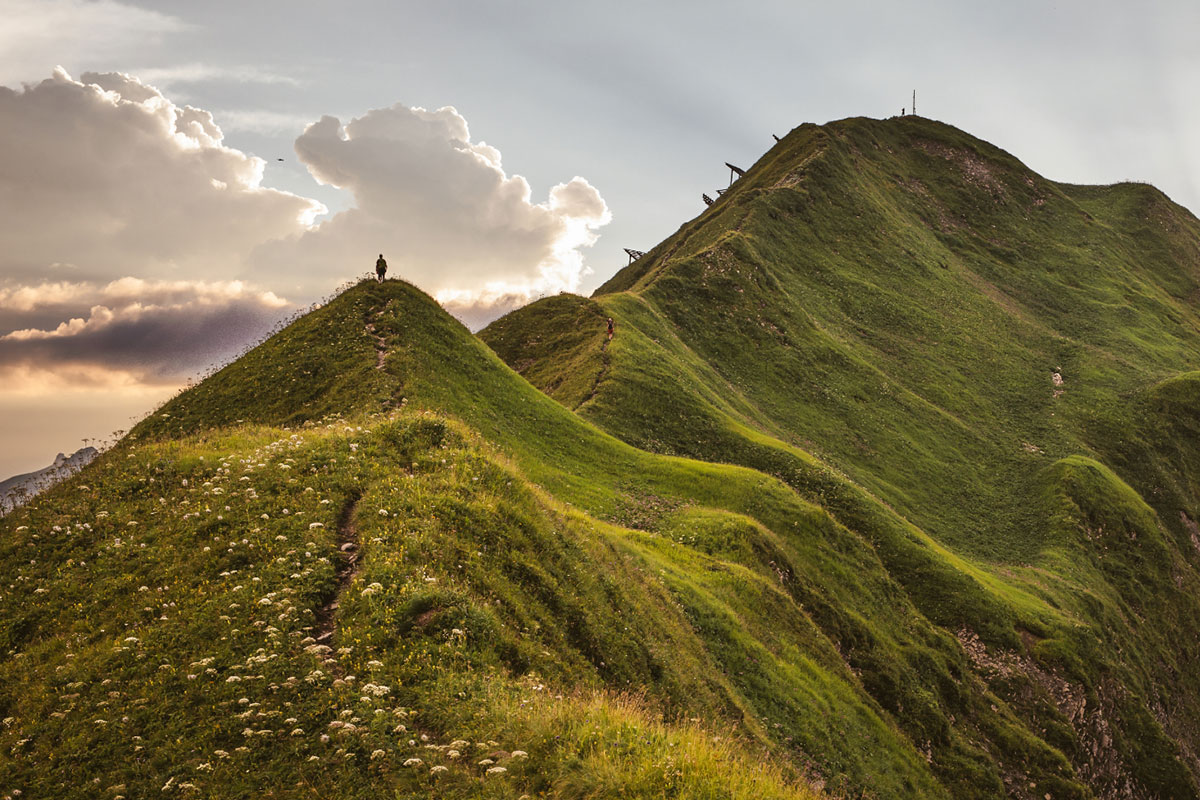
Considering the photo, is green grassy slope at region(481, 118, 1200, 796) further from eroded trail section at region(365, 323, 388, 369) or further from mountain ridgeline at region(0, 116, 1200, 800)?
eroded trail section at region(365, 323, 388, 369)

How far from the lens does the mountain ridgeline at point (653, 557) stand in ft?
38.7

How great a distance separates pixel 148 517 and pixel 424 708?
11120 mm

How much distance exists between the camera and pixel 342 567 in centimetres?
1606

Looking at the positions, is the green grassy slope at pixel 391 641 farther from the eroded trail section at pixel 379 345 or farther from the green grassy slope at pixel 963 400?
the green grassy slope at pixel 963 400

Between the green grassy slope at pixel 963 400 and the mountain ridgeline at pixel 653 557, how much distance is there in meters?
0.44

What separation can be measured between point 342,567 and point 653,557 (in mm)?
17281

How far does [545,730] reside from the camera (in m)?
10.9

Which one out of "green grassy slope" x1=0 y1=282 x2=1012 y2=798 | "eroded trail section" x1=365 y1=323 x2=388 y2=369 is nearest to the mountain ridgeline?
"green grassy slope" x1=0 y1=282 x2=1012 y2=798

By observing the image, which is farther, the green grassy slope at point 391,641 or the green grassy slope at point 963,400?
the green grassy slope at point 963,400

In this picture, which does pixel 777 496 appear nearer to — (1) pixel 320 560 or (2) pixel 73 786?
(1) pixel 320 560

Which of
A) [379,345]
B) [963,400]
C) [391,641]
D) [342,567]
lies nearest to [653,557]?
[342,567]

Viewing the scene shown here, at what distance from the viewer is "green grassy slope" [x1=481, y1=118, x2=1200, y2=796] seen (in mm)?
47688

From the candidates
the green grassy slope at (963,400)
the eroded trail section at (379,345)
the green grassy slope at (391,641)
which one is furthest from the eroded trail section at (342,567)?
the green grassy slope at (963,400)

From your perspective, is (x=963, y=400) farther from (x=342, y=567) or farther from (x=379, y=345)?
(x=342, y=567)
